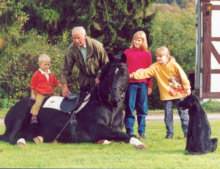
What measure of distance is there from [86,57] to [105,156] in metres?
2.10

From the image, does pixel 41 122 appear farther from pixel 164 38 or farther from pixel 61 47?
pixel 164 38

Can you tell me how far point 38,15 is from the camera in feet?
92.2

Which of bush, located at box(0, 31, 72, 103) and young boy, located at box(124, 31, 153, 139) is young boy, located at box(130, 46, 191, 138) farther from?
bush, located at box(0, 31, 72, 103)

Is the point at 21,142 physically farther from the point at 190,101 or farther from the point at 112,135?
the point at 190,101

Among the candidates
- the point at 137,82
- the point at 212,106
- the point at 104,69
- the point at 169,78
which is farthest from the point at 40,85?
the point at 212,106

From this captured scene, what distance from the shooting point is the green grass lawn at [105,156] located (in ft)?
20.8

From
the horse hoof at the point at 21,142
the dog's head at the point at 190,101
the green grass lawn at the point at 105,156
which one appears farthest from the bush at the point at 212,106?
the horse hoof at the point at 21,142

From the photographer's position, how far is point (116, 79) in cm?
779

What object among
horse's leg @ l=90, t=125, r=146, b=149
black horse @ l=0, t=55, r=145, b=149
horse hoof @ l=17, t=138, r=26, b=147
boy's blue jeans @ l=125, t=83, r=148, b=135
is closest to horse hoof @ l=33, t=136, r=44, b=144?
black horse @ l=0, t=55, r=145, b=149

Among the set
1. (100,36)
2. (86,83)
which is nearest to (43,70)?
(86,83)

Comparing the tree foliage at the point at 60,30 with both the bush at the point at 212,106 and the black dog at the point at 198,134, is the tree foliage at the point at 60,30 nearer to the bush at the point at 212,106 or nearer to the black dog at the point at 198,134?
the bush at the point at 212,106

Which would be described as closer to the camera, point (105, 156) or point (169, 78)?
point (105, 156)

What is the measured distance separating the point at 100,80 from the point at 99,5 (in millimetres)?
20866

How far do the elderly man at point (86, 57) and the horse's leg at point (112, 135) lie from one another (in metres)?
0.78
